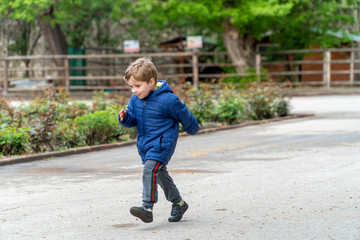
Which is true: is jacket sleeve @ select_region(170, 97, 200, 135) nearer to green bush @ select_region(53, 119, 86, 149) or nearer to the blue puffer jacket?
the blue puffer jacket

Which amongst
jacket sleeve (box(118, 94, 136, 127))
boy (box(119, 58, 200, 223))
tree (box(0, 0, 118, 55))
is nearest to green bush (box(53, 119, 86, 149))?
jacket sleeve (box(118, 94, 136, 127))

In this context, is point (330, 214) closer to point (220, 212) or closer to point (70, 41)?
point (220, 212)

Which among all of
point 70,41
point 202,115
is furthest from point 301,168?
point 70,41

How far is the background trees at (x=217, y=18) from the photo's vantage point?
31.0 m

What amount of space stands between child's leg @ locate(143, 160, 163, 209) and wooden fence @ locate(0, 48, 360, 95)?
70.6 ft

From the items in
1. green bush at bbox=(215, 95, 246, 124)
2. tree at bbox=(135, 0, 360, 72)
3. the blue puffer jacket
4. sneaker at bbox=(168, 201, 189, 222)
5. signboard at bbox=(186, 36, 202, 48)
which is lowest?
green bush at bbox=(215, 95, 246, 124)

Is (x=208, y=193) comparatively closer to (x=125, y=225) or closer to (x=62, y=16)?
(x=125, y=225)

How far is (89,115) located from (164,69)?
80.6ft

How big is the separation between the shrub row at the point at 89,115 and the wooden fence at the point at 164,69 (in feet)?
32.6

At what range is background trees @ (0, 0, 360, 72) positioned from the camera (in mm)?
31047

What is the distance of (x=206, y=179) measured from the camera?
352 inches

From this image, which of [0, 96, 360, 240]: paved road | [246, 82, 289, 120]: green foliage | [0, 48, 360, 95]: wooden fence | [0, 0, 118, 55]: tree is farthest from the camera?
[0, 0, 118, 55]: tree

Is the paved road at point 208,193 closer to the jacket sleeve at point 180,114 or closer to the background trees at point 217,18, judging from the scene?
the jacket sleeve at point 180,114

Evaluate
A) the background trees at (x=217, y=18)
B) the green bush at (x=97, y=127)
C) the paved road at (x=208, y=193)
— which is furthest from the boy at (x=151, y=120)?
the background trees at (x=217, y=18)
